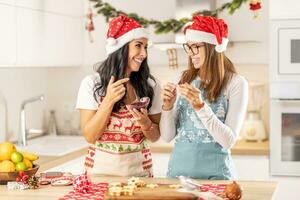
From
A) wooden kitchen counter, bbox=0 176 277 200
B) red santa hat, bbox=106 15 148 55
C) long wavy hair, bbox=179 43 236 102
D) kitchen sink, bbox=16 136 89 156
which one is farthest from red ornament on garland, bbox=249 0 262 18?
wooden kitchen counter, bbox=0 176 277 200

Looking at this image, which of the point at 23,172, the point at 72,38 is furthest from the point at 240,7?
the point at 23,172

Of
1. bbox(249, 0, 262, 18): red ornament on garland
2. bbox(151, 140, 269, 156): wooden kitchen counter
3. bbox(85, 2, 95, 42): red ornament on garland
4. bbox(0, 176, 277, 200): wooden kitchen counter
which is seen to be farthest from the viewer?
bbox(85, 2, 95, 42): red ornament on garland

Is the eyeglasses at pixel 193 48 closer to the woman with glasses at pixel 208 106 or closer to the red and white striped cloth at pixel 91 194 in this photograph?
the woman with glasses at pixel 208 106

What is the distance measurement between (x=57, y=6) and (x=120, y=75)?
5.43 ft

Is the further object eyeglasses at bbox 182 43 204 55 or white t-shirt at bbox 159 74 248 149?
eyeglasses at bbox 182 43 204 55

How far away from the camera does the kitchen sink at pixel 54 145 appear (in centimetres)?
409

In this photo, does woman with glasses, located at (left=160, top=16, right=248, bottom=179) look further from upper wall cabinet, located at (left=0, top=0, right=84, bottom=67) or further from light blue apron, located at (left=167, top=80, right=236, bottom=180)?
upper wall cabinet, located at (left=0, top=0, right=84, bottom=67)

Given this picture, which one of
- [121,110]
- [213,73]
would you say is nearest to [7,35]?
[121,110]

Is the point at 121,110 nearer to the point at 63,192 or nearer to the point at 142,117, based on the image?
the point at 142,117

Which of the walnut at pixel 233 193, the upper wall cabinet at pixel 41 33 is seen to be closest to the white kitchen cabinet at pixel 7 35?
the upper wall cabinet at pixel 41 33

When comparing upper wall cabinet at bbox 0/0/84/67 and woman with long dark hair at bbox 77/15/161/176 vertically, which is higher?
upper wall cabinet at bbox 0/0/84/67

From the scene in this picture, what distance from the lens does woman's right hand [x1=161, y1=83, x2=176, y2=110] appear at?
107 inches

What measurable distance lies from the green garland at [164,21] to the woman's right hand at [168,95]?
1.54 metres

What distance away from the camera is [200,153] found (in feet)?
9.25
